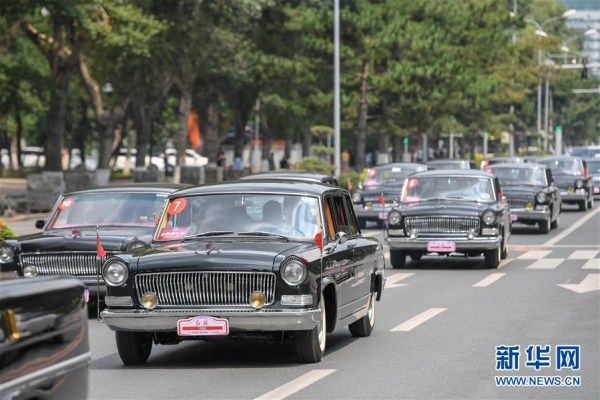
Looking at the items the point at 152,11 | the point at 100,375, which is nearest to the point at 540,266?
the point at 100,375

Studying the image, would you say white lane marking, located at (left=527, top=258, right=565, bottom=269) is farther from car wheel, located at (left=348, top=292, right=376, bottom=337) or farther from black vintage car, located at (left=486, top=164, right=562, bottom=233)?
car wheel, located at (left=348, top=292, right=376, bottom=337)

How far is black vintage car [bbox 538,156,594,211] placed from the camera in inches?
1868

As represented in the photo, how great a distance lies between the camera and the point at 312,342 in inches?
477

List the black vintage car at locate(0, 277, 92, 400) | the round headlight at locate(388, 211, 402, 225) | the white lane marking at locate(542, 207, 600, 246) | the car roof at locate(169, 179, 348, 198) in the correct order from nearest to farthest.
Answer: the black vintage car at locate(0, 277, 92, 400) → the car roof at locate(169, 179, 348, 198) → the round headlight at locate(388, 211, 402, 225) → the white lane marking at locate(542, 207, 600, 246)

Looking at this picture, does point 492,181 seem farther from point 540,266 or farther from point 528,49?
point 528,49

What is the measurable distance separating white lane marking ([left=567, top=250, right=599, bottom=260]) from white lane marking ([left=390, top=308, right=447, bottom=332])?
33.1 ft

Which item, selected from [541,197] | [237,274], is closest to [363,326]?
[237,274]

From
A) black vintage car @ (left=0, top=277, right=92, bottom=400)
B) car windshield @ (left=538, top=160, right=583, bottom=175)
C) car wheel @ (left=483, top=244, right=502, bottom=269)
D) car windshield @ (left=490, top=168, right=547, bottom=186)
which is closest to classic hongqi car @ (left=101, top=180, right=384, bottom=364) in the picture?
black vintage car @ (left=0, top=277, right=92, bottom=400)

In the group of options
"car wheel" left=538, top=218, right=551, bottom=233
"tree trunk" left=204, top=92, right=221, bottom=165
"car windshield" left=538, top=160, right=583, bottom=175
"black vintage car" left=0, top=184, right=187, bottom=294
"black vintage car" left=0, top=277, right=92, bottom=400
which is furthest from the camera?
"tree trunk" left=204, top=92, right=221, bottom=165

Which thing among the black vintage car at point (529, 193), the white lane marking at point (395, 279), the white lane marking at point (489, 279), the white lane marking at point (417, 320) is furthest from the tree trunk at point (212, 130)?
the white lane marking at point (417, 320)

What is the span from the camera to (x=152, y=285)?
474 inches

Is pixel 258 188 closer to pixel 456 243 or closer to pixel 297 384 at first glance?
pixel 297 384

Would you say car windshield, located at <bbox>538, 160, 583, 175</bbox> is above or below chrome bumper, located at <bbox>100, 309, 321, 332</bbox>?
below

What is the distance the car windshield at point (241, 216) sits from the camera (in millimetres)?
13031
